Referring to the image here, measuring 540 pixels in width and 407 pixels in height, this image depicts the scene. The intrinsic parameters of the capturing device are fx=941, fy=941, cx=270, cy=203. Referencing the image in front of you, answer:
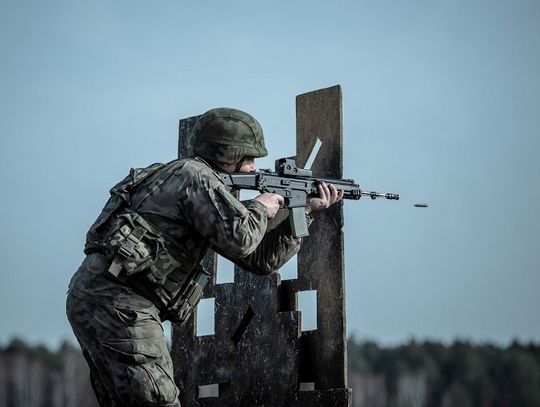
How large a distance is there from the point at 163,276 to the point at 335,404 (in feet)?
5.70

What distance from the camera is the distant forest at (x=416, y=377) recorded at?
44.8 metres

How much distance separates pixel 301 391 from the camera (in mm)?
6574

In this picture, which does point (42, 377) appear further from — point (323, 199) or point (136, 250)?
point (136, 250)

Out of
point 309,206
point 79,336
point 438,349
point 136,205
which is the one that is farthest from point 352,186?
point 438,349

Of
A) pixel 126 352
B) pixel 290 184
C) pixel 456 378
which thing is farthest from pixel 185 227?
pixel 456 378

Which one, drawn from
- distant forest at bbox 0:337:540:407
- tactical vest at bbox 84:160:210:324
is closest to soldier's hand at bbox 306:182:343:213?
tactical vest at bbox 84:160:210:324

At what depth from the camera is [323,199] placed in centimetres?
631

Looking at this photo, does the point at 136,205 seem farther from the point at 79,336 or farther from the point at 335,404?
the point at 335,404

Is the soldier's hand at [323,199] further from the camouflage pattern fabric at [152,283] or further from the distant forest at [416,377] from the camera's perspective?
the distant forest at [416,377]

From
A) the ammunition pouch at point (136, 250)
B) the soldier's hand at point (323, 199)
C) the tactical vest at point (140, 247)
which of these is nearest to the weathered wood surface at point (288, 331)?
the soldier's hand at point (323, 199)

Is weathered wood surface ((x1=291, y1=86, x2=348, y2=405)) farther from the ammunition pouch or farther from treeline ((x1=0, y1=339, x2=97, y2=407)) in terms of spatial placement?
treeline ((x1=0, y1=339, x2=97, y2=407))

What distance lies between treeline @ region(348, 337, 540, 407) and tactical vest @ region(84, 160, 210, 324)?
4125cm

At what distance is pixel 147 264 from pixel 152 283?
0.14 meters

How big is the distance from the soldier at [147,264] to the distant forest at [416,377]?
38839 millimetres
